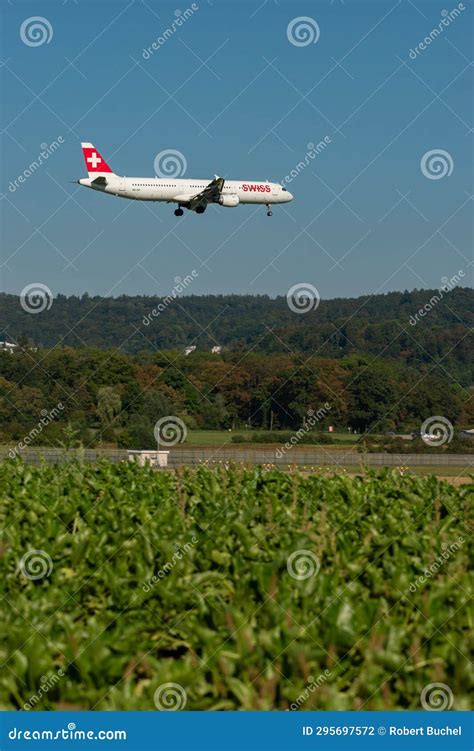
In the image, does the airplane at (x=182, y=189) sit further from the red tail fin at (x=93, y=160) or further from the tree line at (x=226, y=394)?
the tree line at (x=226, y=394)

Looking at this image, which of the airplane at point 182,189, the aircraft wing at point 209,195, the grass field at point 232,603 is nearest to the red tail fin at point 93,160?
the airplane at point 182,189

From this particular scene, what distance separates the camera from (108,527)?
19938 mm

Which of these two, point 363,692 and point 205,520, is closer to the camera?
point 363,692

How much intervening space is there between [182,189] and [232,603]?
7092cm

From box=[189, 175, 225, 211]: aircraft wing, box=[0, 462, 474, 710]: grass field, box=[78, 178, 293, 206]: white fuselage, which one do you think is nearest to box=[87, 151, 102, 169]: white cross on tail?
box=[78, 178, 293, 206]: white fuselage

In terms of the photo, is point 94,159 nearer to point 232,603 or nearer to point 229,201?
point 229,201

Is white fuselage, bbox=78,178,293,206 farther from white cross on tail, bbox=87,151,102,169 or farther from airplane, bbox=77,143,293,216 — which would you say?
white cross on tail, bbox=87,151,102,169

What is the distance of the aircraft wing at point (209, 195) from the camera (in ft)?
262

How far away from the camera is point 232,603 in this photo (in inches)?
639

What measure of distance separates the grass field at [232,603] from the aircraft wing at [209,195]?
5920 centimetres

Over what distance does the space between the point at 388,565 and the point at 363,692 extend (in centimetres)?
→ 328

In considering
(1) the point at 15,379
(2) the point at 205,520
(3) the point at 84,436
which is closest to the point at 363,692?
(2) the point at 205,520

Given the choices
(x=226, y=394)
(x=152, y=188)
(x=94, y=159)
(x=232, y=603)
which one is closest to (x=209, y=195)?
(x=152, y=188)

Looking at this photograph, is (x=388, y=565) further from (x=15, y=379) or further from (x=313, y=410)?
(x=15, y=379)
